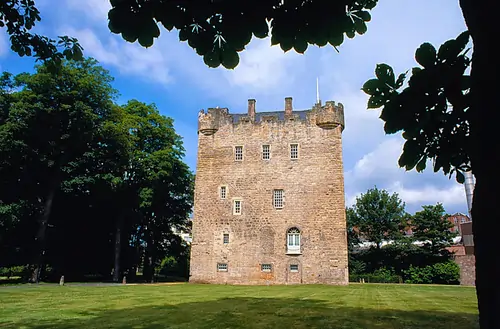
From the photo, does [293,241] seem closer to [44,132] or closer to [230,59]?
[44,132]

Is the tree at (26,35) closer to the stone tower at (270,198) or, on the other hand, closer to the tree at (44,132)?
the tree at (44,132)

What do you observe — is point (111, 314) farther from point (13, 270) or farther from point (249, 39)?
point (13, 270)

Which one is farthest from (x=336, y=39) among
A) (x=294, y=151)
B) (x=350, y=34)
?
(x=294, y=151)

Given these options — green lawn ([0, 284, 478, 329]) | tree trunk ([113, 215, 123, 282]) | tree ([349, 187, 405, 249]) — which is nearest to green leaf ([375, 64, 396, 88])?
green lawn ([0, 284, 478, 329])

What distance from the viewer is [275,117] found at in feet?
110

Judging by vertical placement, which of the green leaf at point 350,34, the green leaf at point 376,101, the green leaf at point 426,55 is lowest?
the green leaf at point 376,101

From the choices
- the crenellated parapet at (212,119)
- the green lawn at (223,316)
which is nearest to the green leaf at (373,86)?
the green lawn at (223,316)

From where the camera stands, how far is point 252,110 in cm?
3416

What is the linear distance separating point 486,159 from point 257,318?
9.03 m

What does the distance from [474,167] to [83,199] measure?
3493 centimetres

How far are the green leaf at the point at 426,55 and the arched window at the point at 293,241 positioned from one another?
28.4 meters

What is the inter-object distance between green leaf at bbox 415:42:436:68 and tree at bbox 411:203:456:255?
4070 cm

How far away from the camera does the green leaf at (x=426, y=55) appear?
9.18 feet

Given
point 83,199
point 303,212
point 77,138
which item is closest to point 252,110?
point 303,212
